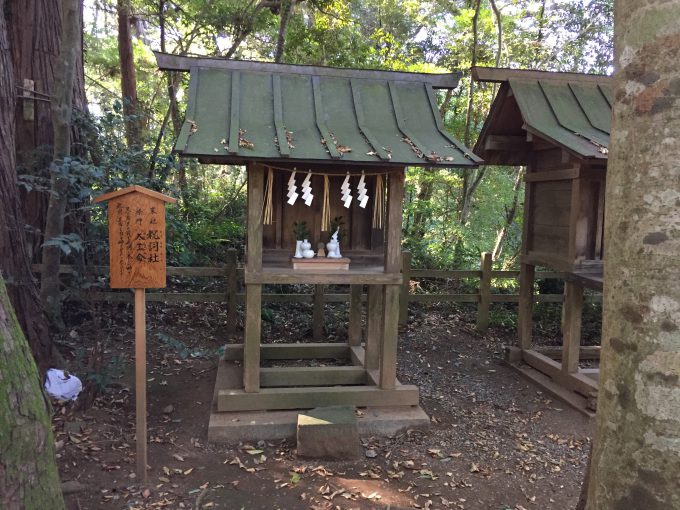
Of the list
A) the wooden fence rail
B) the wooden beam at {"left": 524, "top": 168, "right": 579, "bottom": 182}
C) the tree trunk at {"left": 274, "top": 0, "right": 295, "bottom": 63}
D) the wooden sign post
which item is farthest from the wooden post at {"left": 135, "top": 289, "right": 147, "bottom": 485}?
the tree trunk at {"left": 274, "top": 0, "right": 295, "bottom": 63}

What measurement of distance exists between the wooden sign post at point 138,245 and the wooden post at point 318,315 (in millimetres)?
3904

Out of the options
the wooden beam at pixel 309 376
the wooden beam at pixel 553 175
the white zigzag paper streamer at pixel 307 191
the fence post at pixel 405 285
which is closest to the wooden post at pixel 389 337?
the wooden beam at pixel 309 376

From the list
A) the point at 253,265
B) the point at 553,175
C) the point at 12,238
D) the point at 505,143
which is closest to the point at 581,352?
the point at 553,175

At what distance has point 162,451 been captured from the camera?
439 centimetres

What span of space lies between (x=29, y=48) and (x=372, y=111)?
415cm

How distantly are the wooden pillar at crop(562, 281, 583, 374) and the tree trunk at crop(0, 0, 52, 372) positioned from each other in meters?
5.88

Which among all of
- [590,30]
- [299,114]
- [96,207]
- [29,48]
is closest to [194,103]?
[299,114]

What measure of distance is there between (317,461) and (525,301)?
403 cm

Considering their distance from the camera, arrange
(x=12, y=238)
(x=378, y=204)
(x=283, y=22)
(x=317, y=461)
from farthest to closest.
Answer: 1. (x=283, y=22)
2. (x=378, y=204)
3. (x=12, y=238)
4. (x=317, y=461)

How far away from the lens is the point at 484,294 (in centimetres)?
828

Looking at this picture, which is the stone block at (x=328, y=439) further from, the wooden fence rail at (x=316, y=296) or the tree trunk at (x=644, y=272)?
the wooden fence rail at (x=316, y=296)

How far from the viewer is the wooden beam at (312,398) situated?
4.88 meters

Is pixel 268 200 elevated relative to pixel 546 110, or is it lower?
lower

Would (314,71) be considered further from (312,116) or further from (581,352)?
(581,352)
